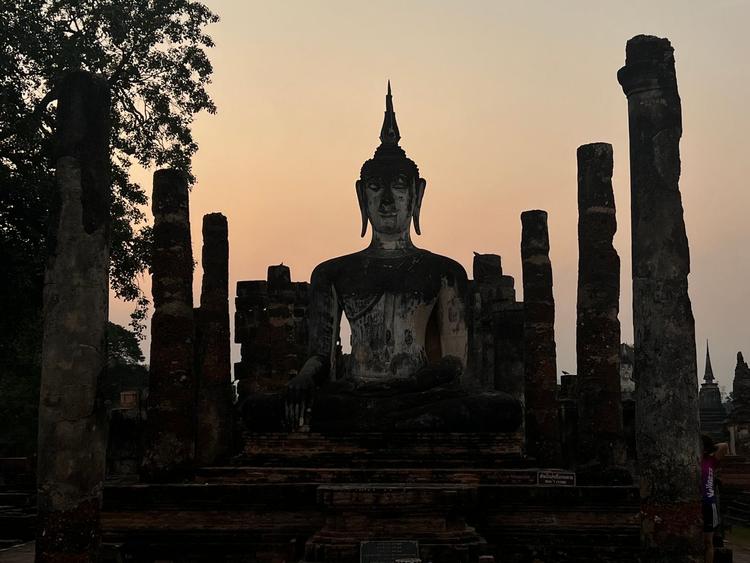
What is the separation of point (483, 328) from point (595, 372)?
9.19 meters

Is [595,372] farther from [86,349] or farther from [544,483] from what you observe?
[86,349]

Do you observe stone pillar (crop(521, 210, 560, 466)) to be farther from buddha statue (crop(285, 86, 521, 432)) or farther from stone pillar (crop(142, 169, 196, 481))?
stone pillar (crop(142, 169, 196, 481))

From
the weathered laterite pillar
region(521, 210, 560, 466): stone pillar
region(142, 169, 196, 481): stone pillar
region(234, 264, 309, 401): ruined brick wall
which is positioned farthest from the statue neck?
region(234, 264, 309, 401): ruined brick wall

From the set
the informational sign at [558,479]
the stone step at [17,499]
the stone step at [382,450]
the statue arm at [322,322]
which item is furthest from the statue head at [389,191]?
the stone step at [17,499]

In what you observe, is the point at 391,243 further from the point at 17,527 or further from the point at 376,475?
the point at 17,527

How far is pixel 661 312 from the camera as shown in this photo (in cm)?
779

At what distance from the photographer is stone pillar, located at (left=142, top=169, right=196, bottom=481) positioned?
12.6 m

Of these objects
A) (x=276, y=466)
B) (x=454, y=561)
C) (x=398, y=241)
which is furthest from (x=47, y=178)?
(x=454, y=561)

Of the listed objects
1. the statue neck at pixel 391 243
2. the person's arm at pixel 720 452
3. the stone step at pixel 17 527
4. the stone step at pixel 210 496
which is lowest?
the stone step at pixel 17 527

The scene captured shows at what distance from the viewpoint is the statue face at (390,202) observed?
38.7 feet

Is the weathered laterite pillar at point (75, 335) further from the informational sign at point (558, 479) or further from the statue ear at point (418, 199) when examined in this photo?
the statue ear at point (418, 199)

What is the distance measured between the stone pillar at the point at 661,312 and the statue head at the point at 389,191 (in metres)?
4.13

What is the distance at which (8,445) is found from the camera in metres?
32.0

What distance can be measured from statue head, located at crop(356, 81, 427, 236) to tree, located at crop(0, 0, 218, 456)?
20.0 ft
